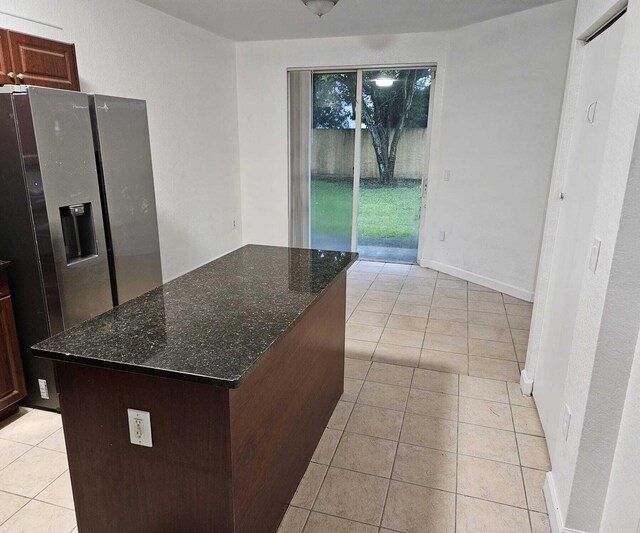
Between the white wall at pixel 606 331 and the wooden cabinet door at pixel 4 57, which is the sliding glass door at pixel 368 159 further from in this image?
the wooden cabinet door at pixel 4 57

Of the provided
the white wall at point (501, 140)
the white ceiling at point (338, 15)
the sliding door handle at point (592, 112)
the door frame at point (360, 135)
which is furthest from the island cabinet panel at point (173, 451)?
the door frame at point (360, 135)

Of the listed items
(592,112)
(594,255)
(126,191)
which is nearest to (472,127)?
(592,112)

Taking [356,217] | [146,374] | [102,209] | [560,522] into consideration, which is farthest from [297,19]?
[560,522]

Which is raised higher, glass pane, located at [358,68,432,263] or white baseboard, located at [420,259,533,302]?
glass pane, located at [358,68,432,263]

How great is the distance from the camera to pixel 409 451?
7.34ft

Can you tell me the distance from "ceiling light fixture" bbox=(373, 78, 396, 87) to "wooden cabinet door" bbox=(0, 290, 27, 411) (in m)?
4.35

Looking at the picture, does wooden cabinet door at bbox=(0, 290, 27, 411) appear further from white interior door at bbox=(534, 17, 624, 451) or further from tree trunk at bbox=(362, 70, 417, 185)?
tree trunk at bbox=(362, 70, 417, 185)

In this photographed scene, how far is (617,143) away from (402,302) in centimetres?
293

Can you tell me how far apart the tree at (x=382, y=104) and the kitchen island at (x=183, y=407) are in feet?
13.0

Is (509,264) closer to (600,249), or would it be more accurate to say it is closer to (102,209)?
(600,249)

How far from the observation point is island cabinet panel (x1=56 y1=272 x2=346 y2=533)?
127cm

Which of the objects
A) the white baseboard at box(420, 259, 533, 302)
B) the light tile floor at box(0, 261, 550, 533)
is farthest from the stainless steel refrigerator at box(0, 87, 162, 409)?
the white baseboard at box(420, 259, 533, 302)

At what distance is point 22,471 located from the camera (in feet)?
6.77

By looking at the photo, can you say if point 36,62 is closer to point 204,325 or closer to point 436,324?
point 204,325
